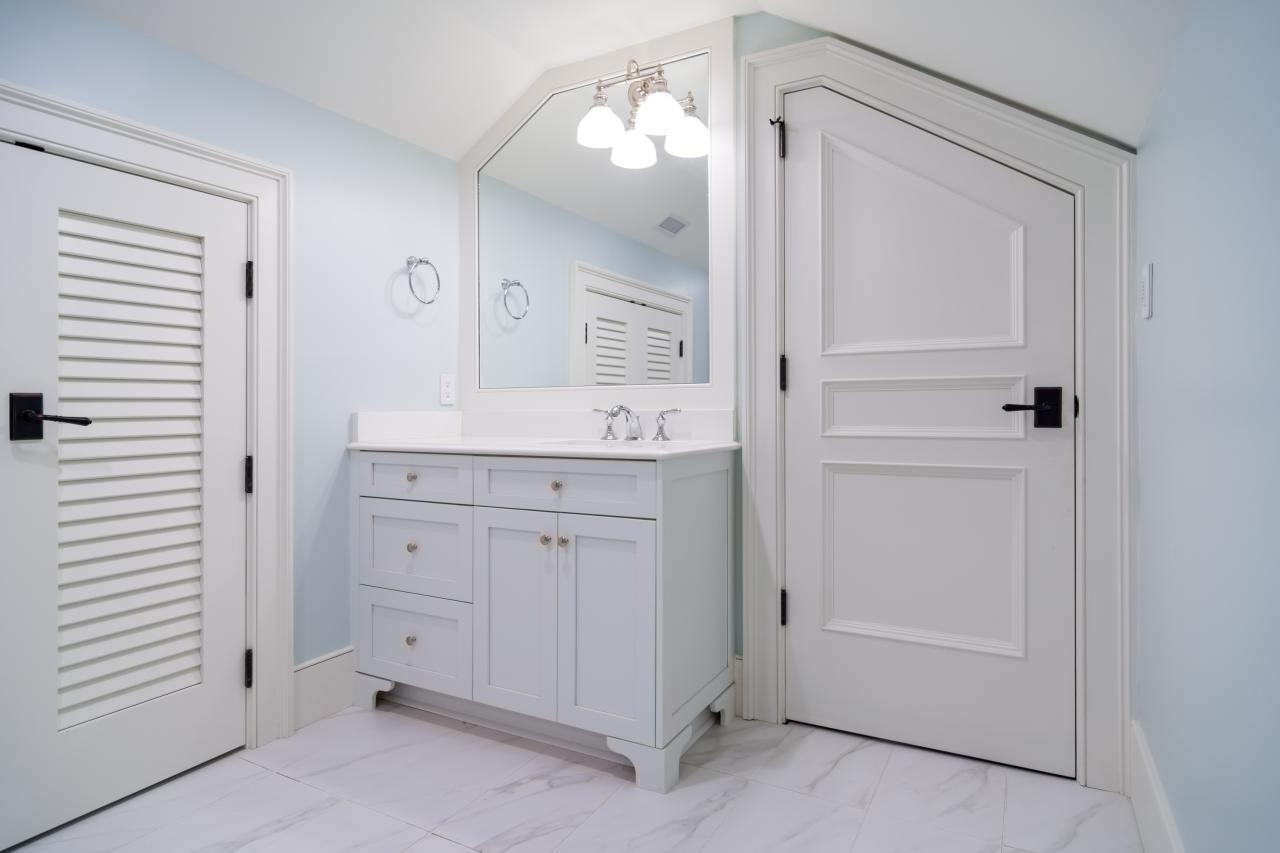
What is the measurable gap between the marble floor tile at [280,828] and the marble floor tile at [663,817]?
16.3 inches

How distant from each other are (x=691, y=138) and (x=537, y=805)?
2033 mm

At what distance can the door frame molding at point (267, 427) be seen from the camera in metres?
1.99

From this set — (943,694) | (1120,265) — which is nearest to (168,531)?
(943,694)

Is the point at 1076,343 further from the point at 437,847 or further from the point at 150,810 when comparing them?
the point at 150,810

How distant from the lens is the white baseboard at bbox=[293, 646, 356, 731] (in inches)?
84.7

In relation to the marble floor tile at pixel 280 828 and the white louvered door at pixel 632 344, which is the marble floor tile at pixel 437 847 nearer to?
the marble floor tile at pixel 280 828

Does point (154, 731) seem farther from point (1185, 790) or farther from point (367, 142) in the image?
point (1185, 790)

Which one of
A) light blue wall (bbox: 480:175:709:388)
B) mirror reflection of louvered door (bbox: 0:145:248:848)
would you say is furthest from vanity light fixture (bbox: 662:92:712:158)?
mirror reflection of louvered door (bbox: 0:145:248:848)

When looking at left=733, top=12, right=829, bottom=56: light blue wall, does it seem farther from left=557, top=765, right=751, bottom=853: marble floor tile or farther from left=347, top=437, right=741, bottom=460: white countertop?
left=557, top=765, right=751, bottom=853: marble floor tile

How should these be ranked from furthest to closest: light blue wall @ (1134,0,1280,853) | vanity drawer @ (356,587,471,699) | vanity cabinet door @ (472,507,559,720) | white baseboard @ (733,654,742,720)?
1. white baseboard @ (733,654,742,720)
2. vanity drawer @ (356,587,471,699)
3. vanity cabinet door @ (472,507,559,720)
4. light blue wall @ (1134,0,1280,853)

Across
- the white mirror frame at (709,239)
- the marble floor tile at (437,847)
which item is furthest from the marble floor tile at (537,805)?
the white mirror frame at (709,239)

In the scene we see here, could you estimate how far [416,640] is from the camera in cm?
217

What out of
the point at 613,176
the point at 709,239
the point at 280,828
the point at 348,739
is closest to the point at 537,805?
the point at 280,828

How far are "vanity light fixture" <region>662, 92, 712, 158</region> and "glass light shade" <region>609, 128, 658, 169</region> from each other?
106 mm
